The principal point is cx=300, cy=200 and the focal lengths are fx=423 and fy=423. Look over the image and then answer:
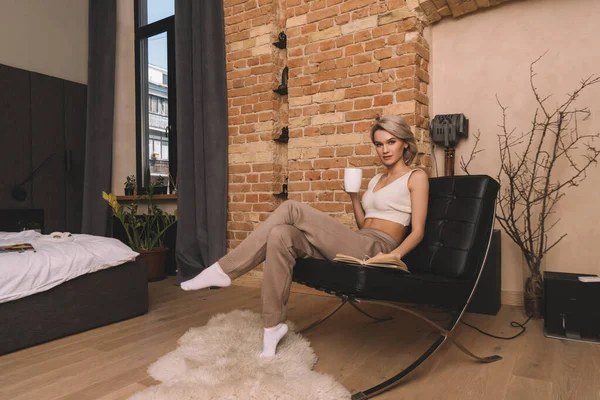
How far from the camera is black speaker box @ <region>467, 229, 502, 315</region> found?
2.48 metres

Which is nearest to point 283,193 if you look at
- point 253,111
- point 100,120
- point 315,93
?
point 253,111

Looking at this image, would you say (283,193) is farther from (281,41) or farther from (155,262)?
(155,262)

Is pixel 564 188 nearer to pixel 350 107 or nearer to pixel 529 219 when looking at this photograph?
pixel 529 219

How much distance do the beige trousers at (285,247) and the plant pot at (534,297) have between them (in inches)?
45.1

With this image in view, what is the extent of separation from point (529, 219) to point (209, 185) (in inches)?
92.7

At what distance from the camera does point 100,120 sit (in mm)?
4402

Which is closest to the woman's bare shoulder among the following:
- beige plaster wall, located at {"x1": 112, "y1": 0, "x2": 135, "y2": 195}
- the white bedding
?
the white bedding

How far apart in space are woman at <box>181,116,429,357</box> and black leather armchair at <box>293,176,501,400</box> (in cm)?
11

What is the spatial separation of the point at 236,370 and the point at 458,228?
1107mm

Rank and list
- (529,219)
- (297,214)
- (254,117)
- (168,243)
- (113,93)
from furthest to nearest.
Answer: (113,93), (168,243), (254,117), (529,219), (297,214)

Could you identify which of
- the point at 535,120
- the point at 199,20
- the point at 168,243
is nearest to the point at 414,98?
the point at 535,120

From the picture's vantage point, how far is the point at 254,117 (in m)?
3.40

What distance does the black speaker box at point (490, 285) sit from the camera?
2479 millimetres

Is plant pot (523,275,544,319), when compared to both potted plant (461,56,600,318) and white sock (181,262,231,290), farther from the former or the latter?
white sock (181,262,231,290)
